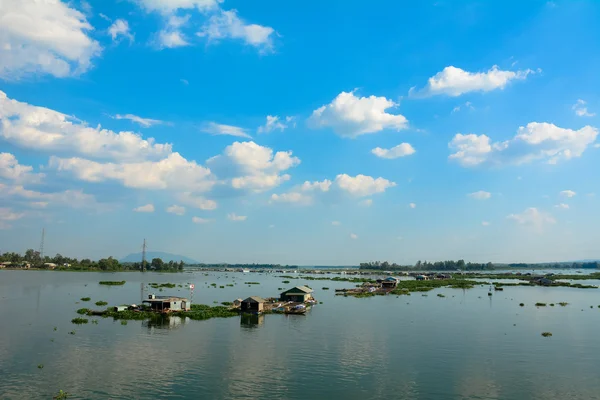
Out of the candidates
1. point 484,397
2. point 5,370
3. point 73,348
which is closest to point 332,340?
→ point 484,397

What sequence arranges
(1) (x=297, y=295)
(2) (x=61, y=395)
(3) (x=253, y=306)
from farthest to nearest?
Result: 1. (1) (x=297, y=295)
2. (3) (x=253, y=306)
3. (2) (x=61, y=395)

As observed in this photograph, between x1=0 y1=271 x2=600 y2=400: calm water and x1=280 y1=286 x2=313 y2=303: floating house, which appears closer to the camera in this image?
x1=0 y1=271 x2=600 y2=400: calm water

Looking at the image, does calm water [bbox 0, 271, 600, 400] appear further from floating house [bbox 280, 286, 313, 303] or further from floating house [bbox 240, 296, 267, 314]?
floating house [bbox 280, 286, 313, 303]

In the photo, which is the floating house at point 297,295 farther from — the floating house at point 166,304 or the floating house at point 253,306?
the floating house at point 166,304

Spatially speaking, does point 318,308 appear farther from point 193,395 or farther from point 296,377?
point 193,395

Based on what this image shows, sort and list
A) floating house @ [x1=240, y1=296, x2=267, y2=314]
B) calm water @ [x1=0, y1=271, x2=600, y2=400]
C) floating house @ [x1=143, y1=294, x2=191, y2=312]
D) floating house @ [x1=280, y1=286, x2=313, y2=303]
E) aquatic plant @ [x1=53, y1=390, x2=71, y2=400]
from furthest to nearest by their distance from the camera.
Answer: floating house @ [x1=280, y1=286, x2=313, y2=303], floating house @ [x1=240, y1=296, x2=267, y2=314], floating house @ [x1=143, y1=294, x2=191, y2=312], calm water @ [x1=0, y1=271, x2=600, y2=400], aquatic plant @ [x1=53, y1=390, x2=71, y2=400]

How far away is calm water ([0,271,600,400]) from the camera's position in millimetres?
34562

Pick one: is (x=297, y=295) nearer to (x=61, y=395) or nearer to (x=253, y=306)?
(x=253, y=306)

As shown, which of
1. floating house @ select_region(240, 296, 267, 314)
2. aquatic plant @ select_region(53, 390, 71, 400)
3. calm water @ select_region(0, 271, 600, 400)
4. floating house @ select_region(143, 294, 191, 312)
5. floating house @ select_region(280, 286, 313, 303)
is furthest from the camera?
floating house @ select_region(280, 286, 313, 303)

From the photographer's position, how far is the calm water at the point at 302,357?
113ft

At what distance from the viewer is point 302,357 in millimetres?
44469

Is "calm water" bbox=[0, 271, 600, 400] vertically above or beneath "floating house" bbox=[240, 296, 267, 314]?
beneath

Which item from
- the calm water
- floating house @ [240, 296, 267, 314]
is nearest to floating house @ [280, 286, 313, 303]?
floating house @ [240, 296, 267, 314]

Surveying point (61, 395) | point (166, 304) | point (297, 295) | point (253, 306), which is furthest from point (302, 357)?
point (297, 295)
